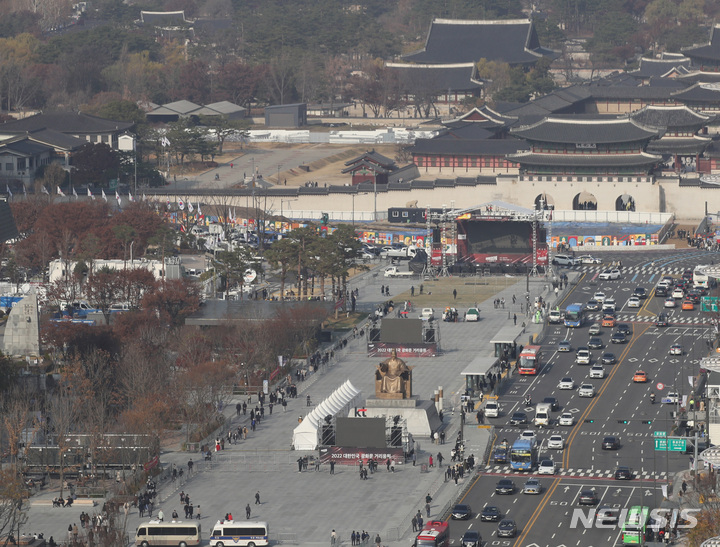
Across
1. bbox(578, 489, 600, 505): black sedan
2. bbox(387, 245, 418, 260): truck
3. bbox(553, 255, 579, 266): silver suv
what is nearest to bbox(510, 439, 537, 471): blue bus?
bbox(578, 489, 600, 505): black sedan

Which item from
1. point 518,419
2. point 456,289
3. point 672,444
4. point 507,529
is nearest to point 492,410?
point 518,419

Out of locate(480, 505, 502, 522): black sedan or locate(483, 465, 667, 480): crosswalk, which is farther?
locate(483, 465, 667, 480): crosswalk

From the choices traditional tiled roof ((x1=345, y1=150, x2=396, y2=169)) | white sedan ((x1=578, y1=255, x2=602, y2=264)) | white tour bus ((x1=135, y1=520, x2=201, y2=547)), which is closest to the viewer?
white tour bus ((x1=135, y1=520, x2=201, y2=547))

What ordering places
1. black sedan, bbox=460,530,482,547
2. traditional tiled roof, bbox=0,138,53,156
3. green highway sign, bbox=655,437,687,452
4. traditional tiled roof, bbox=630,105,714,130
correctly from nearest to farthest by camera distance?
black sedan, bbox=460,530,482,547 < green highway sign, bbox=655,437,687,452 < traditional tiled roof, bbox=0,138,53,156 < traditional tiled roof, bbox=630,105,714,130

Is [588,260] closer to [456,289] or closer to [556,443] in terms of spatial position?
[456,289]

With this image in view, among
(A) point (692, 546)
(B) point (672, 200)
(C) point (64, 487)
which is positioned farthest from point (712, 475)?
(B) point (672, 200)

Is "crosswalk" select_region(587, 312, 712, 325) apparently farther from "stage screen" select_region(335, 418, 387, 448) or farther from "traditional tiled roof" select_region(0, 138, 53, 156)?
"traditional tiled roof" select_region(0, 138, 53, 156)

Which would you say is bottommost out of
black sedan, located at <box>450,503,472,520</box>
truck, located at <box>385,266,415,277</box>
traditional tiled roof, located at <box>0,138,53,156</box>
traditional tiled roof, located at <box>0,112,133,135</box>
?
truck, located at <box>385,266,415,277</box>
